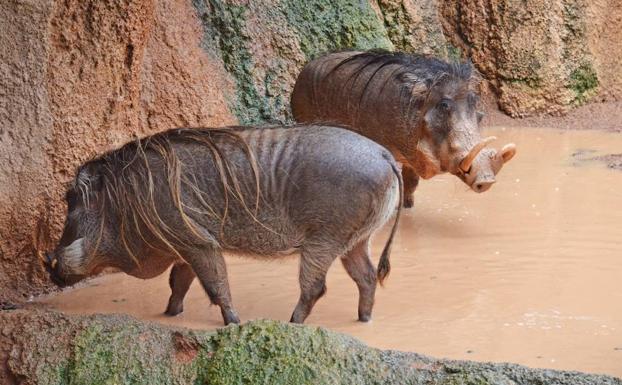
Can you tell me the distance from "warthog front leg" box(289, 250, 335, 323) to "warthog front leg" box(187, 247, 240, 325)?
11.7 inches

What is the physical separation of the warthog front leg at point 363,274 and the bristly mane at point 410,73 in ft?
5.30

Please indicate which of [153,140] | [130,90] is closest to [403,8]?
[130,90]

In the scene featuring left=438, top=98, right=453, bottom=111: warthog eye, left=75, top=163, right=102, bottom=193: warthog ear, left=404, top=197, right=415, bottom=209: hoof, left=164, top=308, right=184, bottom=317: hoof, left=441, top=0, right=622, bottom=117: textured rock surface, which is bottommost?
left=441, top=0, right=622, bottom=117: textured rock surface

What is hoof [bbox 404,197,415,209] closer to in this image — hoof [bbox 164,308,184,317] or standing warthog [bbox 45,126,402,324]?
standing warthog [bbox 45,126,402,324]

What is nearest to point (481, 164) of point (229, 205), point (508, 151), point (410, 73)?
point (508, 151)

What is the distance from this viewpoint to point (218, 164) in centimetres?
482

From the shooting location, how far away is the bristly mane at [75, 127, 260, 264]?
15.6 feet

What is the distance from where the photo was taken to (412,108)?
252 inches

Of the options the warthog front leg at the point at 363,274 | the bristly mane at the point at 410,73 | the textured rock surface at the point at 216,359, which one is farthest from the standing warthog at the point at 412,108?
the textured rock surface at the point at 216,359

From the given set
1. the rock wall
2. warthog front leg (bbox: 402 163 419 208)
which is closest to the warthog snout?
warthog front leg (bbox: 402 163 419 208)

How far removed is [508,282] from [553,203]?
1.66 meters

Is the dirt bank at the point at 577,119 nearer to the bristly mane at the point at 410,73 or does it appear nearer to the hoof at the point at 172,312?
the bristly mane at the point at 410,73

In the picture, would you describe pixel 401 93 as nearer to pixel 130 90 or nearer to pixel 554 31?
pixel 130 90

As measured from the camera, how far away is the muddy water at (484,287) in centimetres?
456
